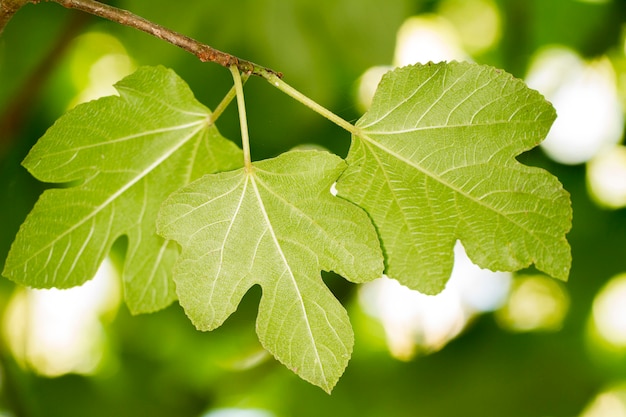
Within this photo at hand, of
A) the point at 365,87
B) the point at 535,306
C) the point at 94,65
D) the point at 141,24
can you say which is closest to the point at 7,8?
the point at 141,24

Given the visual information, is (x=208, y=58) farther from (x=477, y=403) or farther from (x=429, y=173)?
(x=477, y=403)

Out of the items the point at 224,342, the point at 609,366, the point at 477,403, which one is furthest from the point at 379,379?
the point at 609,366

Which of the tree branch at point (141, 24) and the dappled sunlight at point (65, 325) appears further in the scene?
the dappled sunlight at point (65, 325)

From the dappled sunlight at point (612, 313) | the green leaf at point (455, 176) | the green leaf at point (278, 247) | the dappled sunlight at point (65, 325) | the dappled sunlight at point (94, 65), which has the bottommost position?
the dappled sunlight at point (65, 325)

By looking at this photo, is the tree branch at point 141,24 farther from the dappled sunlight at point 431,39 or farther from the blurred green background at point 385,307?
the dappled sunlight at point 431,39

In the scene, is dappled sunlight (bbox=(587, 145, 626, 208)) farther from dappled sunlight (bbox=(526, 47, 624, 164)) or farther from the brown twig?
the brown twig

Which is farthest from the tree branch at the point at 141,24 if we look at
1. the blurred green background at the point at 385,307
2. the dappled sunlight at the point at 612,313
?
the dappled sunlight at the point at 612,313

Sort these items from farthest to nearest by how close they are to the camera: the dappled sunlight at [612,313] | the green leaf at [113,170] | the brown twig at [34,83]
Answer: the dappled sunlight at [612,313] → the brown twig at [34,83] → the green leaf at [113,170]

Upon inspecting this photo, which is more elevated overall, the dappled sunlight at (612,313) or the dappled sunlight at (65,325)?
the dappled sunlight at (612,313)

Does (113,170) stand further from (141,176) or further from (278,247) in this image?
(278,247)
